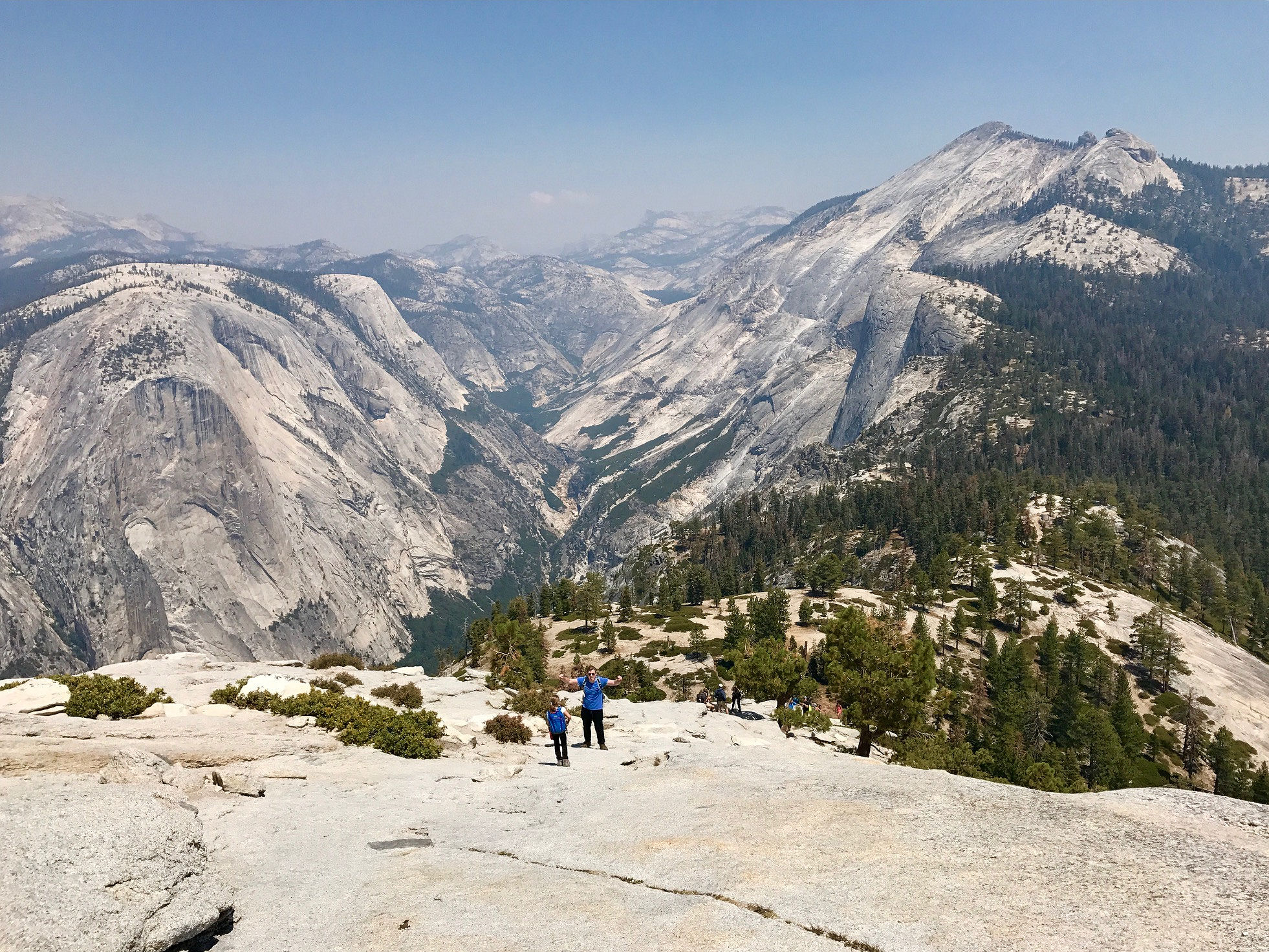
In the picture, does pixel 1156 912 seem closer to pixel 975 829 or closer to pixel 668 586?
pixel 975 829

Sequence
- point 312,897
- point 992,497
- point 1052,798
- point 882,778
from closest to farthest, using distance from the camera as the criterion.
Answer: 1. point 312,897
2. point 1052,798
3. point 882,778
4. point 992,497

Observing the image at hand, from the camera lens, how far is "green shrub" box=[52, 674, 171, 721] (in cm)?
3234

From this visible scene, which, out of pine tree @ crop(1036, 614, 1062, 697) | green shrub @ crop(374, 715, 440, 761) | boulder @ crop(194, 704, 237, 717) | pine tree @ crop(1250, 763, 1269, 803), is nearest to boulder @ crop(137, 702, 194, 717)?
boulder @ crop(194, 704, 237, 717)

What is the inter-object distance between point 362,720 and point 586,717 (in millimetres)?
12070

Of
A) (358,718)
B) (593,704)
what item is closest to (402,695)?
(358,718)

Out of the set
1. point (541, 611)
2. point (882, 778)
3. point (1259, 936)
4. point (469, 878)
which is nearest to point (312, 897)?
point (469, 878)

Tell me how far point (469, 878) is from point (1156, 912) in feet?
56.7

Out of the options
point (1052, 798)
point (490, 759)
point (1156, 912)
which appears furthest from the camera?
point (490, 759)

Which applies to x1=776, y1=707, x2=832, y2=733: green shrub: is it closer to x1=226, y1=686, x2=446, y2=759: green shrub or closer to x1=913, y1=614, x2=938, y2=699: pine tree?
x1=913, y1=614, x2=938, y2=699: pine tree

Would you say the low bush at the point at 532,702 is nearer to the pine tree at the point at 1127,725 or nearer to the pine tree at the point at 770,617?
the pine tree at the point at 770,617

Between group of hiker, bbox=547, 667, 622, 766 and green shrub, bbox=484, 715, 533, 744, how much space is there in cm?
175

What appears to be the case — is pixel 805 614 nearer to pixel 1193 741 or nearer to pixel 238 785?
pixel 1193 741

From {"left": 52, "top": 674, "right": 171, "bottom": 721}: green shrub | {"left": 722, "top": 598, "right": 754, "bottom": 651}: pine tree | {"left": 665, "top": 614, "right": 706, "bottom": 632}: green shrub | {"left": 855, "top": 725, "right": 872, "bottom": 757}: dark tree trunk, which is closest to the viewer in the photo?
{"left": 52, "top": 674, "right": 171, "bottom": 721}: green shrub

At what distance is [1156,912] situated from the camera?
14922mm
